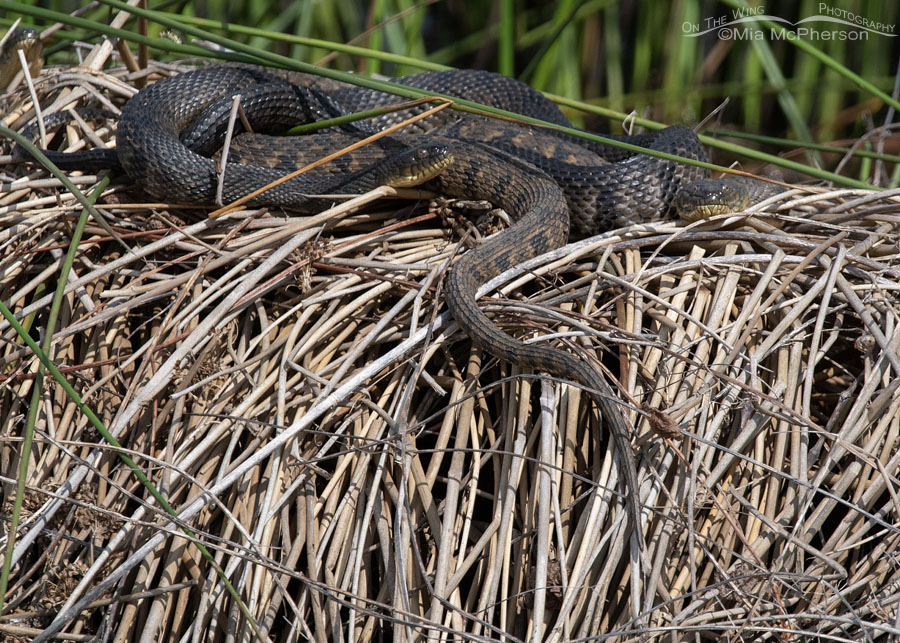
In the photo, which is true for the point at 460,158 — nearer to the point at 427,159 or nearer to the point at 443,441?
the point at 427,159

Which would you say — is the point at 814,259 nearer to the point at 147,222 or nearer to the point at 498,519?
the point at 498,519

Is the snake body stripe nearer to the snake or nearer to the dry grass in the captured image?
the snake

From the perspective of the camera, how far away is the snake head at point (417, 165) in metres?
3.09

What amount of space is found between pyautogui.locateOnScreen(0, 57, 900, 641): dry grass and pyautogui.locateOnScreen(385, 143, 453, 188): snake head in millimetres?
498

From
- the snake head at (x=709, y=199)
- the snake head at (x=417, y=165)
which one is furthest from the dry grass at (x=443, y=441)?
the snake head at (x=417, y=165)

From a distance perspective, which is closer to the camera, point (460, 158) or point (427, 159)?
point (427, 159)

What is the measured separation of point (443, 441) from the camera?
7.16ft

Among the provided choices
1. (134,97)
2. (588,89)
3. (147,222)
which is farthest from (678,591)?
(588,89)

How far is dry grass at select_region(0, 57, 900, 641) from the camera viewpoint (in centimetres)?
193

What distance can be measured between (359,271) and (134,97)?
5.45ft

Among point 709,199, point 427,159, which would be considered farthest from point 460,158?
point 709,199

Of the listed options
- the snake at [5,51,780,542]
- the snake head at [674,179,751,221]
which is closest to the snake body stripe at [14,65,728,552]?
the snake at [5,51,780,542]

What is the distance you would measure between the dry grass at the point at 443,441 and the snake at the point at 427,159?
33 centimetres

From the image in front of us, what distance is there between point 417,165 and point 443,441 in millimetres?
1383
